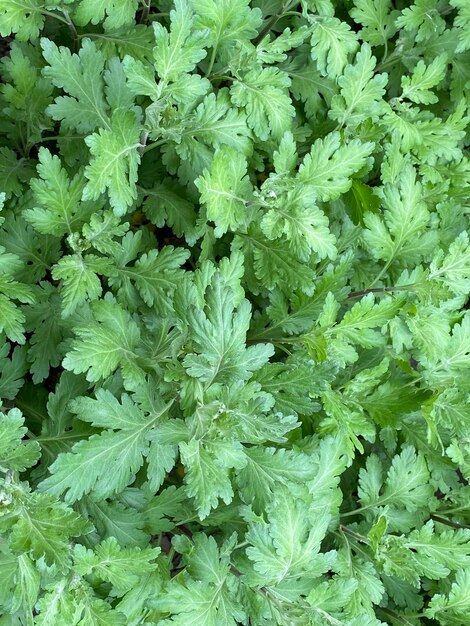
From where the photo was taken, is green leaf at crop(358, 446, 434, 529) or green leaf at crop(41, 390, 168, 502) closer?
green leaf at crop(41, 390, 168, 502)

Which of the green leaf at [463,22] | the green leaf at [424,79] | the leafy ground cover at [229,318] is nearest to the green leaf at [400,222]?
the leafy ground cover at [229,318]

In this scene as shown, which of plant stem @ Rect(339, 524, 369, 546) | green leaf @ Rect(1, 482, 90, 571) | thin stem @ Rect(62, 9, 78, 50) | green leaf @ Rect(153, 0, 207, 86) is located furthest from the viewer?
plant stem @ Rect(339, 524, 369, 546)

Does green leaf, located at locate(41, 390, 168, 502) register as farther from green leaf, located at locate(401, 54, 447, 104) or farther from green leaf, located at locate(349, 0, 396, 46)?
green leaf, located at locate(349, 0, 396, 46)

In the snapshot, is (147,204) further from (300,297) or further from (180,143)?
(300,297)

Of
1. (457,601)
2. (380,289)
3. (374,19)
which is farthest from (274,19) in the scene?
(457,601)

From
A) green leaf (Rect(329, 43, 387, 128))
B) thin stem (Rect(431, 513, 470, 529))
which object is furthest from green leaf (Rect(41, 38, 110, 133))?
thin stem (Rect(431, 513, 470, 529))

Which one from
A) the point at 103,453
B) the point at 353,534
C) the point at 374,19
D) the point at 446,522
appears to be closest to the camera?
the point at 103,453

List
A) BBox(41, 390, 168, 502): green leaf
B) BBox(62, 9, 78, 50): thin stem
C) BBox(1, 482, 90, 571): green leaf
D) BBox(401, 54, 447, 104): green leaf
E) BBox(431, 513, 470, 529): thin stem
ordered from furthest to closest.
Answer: BBox(431, 513, 470, 529): thin stem → BBox(401, 54, 447, 104): green leaf → BBox(62, 9, 78, 50): thin stem → BBox(41, 390, 168, 502): green leaf → BBox(1, 482, 90, 571): green leaf

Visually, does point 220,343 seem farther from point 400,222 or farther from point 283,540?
point 400,222

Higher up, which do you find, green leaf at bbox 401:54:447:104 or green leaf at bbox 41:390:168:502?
green leaf at bbox 401:54:447:104

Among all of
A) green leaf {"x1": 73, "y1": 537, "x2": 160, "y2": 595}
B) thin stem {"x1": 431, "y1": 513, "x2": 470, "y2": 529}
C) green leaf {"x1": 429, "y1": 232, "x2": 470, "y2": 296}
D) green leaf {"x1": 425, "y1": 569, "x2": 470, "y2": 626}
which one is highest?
green leaf {"x1": 429, "y1": 232, "x2": 470, "y2": 296}

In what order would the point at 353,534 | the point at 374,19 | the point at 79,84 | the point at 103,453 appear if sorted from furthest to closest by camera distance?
the point at 374,19
the point at 353,534
the point at 79,84
the point at 103,453
